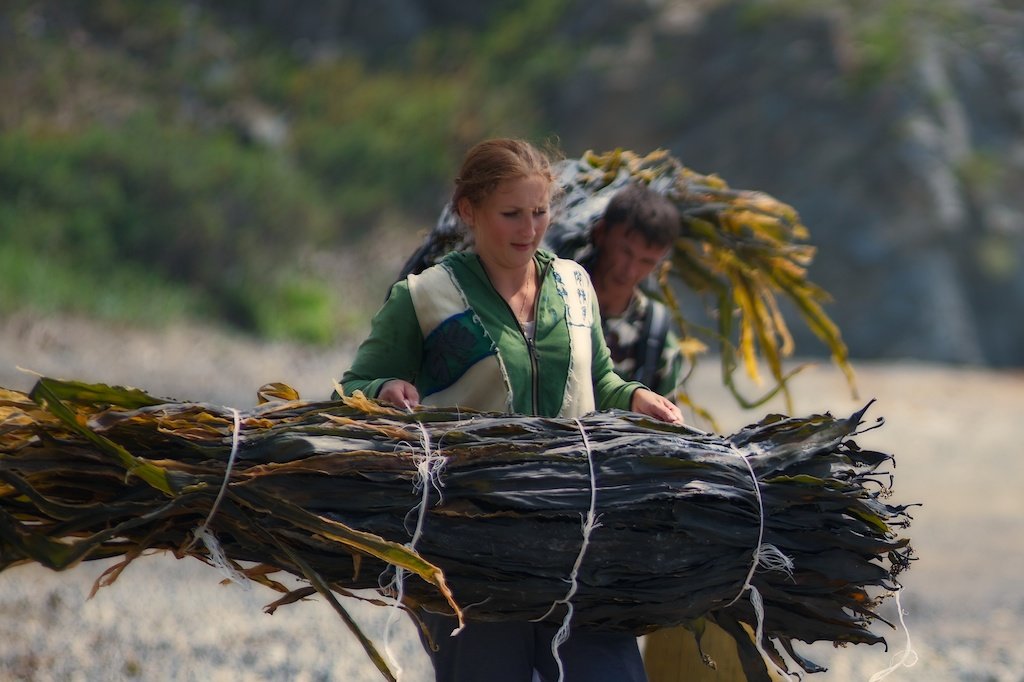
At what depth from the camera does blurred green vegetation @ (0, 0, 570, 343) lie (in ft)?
50.5

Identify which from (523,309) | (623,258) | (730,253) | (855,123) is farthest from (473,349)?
(855,123)

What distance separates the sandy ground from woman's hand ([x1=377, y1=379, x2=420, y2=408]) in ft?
1.52

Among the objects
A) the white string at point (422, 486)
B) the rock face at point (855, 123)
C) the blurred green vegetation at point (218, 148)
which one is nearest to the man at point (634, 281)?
the white string at point (422, 486)

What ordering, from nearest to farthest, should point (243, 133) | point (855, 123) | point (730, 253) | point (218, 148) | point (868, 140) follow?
point (730, 253), point (218, 148), point (243, 133), point (868, 140), point (855, 123)

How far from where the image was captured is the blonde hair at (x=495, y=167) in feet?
9.86

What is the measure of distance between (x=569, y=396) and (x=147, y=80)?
54.2ft

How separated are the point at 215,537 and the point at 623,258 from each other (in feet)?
6.00

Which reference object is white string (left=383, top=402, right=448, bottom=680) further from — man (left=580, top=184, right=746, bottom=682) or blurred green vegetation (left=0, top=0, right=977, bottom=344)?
blurred green vegetation (left=0, top=0, right=977, bottom=344)

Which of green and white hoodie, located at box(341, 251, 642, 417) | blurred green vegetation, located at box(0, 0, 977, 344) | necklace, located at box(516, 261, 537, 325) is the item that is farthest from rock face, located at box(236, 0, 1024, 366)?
green and white hoodie, located at box(341, 251, 642, 417)

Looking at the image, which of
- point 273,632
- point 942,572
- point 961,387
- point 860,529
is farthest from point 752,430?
point 961,387

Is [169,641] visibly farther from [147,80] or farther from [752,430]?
[147,80]

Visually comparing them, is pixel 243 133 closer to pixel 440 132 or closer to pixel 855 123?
pixel 440 132

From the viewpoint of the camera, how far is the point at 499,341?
3.02 metres

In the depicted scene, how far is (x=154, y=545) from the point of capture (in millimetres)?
2684
